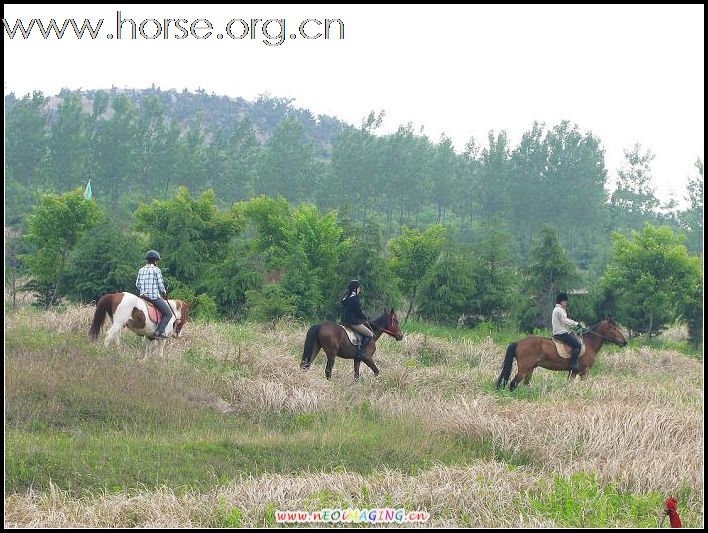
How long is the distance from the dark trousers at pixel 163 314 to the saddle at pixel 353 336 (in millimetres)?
3269

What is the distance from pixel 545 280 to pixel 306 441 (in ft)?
66.9

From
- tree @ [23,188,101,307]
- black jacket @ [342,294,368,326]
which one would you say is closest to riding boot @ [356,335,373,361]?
black jacket @ [342,294,368,326]

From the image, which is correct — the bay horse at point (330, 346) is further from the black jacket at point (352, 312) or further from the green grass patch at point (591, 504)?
the green grass patch at point (591, 504)

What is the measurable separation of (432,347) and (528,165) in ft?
144

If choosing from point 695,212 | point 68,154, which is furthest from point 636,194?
point 68,154

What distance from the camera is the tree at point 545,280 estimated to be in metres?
29.1

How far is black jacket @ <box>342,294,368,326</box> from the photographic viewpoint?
15.5 meters

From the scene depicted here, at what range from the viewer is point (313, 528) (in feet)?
25.2

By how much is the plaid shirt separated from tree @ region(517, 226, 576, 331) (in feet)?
56.0

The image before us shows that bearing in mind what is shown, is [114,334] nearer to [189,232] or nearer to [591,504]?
[591,504]

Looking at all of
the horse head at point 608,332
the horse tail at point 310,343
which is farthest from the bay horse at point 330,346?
the horse head at point 608,332

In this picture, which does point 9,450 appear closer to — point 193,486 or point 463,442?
point 193,486

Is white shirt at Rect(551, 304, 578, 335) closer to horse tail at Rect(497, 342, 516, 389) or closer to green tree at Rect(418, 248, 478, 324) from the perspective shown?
horse tail at Rect(497, 342, 516, 389)

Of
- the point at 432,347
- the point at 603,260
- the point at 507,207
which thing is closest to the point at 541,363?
the point at 432,347
